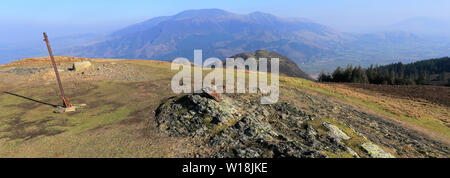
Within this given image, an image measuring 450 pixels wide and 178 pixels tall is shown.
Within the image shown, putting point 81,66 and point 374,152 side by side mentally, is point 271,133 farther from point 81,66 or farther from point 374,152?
point 81,66

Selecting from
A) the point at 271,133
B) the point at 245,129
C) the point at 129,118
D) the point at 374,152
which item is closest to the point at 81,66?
the point at 129,118

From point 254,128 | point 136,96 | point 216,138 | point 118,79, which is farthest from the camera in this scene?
point 118,79

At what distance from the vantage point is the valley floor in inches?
647

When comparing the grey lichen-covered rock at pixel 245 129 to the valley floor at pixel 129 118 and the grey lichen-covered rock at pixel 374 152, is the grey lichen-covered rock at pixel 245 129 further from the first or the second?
the grey lichen-covered rock at pixel 374 152

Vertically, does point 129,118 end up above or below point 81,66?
below

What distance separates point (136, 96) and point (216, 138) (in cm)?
1703

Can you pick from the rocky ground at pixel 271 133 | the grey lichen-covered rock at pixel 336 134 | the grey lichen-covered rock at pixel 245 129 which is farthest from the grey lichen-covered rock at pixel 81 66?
the grey lichen-covered rock at pixel 336 134

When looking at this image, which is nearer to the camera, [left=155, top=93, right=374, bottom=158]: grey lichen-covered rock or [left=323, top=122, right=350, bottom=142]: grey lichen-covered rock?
[left=155, top=93, right=374, bottom=158]: grey lichen-covered rock

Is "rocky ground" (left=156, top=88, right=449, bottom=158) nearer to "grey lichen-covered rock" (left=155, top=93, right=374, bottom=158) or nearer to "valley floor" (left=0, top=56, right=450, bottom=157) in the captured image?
"grey lichen-covered rock" (left=155, top=93, right=374, bottom=158)

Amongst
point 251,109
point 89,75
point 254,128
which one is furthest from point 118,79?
point 254,128

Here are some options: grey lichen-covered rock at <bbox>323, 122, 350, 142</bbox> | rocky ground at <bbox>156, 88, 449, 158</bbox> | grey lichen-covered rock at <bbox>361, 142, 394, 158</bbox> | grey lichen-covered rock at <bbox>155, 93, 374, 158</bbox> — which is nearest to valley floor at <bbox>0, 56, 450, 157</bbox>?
rocky ground at <bbox>156, 88, 449, 158</bbox>

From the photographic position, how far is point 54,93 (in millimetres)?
30375

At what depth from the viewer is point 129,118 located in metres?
21.9
